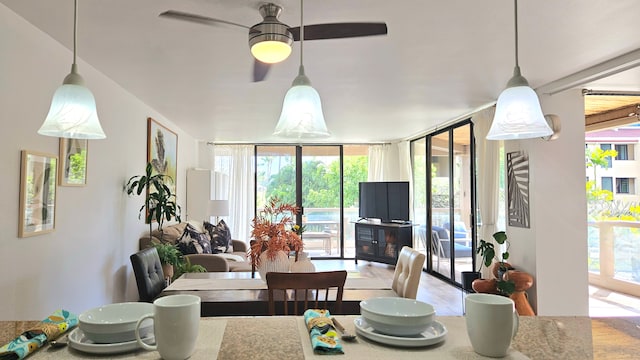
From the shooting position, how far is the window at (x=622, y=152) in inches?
260

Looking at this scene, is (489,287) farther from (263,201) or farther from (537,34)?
(263,201)

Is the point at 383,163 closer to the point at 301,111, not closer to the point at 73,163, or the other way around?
the point at 73,163

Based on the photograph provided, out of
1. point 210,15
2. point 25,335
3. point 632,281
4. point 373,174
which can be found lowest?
point 632,281

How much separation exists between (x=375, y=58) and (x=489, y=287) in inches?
93.5

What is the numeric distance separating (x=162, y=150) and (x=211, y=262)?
1680 millimetres

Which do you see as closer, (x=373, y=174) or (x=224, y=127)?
(x=224, y=127)

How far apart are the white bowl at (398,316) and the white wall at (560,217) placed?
3.28 m

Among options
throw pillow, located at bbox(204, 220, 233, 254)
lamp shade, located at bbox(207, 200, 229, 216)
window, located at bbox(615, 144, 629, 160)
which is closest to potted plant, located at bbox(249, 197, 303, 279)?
throw pillow, located at bbox(204, 220, 233, 254)

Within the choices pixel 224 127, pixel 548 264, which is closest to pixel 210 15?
pixel 548 264

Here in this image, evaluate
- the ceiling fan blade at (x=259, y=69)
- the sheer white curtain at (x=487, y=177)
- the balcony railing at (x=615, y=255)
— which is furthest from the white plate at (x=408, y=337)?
the balcony railing at (x=615, y=255)

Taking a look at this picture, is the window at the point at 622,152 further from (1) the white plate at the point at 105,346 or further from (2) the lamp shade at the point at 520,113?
(1) the white plate at the point at 105,346

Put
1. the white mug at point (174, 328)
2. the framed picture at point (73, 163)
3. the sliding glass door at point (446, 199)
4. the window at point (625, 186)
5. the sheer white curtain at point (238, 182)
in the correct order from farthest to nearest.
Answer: the sheer white curtain at point (238, 182)
the window at point (625, 186)
the sliding glass door at point (446, 199)
the framed picture at point (73, 163)
the white mug at point (174, 328)

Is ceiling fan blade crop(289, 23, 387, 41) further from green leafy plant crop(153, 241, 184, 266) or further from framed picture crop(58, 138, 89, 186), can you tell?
green leafy plant crop(153, 241, 184, 266)

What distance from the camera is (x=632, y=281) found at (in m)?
5.54
